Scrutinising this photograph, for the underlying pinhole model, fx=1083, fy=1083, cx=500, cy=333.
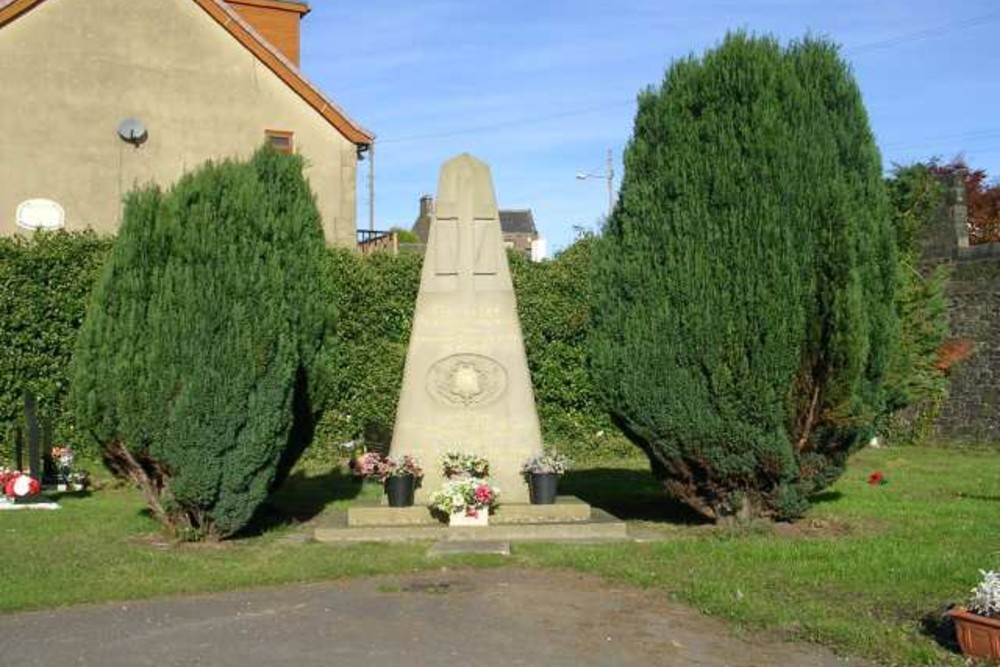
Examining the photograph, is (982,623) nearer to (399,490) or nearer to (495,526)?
(495,526)

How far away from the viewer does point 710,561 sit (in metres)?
8.37

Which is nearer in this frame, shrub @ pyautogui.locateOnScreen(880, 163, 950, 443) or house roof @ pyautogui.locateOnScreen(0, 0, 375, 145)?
shrub @ pyautogui.locateOnScreen(880, 163, 950, 443)

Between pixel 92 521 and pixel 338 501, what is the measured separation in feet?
9.24

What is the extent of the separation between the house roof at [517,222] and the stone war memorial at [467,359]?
56029 mm

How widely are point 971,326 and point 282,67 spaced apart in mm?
15092

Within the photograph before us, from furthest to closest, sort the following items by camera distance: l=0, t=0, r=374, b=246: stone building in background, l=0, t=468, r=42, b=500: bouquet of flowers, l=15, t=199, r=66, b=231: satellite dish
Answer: l=0, t=0, r=374, b=246: stone building in background, l=15, t=199, r=66, b=231: satellite dish, l=0, t=468, r=42, b=500: bouquet of flowers

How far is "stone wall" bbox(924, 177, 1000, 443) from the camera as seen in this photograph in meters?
18.4

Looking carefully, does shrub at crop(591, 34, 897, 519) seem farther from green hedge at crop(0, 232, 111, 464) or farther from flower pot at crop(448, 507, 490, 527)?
green hedge at crop(0, 232, 111, 464)

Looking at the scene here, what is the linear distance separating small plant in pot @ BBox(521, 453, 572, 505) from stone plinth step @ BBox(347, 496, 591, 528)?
0.11m

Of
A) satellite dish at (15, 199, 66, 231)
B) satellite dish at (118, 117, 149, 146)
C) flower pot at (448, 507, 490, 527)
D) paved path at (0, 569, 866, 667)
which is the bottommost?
paved path at (0, 569, 866, 667)

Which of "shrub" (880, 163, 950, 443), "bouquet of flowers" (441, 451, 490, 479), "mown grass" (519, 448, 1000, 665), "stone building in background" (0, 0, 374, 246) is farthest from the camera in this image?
"stone building in background" (0, 0, 374, 246)

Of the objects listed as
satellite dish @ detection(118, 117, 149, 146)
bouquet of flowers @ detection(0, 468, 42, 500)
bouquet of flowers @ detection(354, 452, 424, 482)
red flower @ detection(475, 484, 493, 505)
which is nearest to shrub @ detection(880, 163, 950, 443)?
red flower @ detection(475, 484, 493, 505)

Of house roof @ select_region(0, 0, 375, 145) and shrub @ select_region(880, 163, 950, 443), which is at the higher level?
house roof @ select_region(0, 0, 375, 145)

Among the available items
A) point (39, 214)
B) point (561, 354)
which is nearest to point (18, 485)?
point (561, 354)
